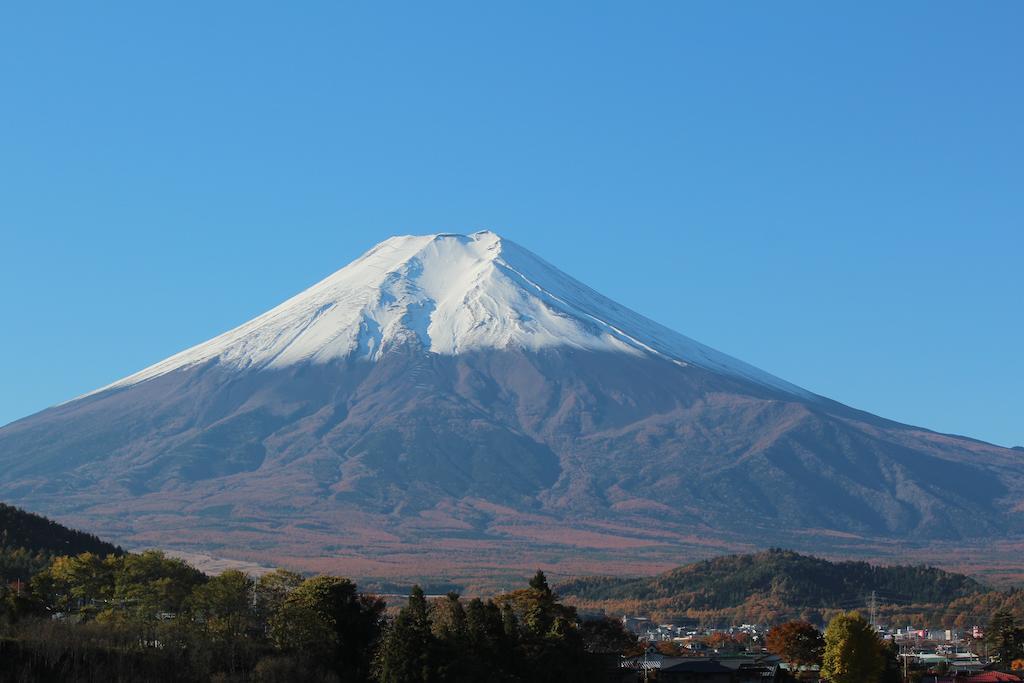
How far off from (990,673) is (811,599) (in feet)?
228

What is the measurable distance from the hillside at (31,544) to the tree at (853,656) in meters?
39.3

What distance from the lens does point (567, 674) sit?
258ft

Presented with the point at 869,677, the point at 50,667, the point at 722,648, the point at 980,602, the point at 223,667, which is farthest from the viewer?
the point at 980,602

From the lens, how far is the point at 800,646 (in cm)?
10400

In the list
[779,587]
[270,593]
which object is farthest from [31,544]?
[779,587]

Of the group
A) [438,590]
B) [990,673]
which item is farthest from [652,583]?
[990,673]

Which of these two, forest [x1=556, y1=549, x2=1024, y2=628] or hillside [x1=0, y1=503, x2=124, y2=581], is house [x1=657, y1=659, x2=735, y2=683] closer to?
hillside [x1=0, y1=503, x2=124, y2=581]

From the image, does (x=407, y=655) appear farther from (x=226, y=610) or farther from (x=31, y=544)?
(x=31, y=544)

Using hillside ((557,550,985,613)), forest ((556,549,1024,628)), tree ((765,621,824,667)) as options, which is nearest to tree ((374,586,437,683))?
tree ((765,621,824,667))

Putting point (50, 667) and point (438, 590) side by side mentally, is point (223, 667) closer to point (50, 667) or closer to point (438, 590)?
point (50, 667)

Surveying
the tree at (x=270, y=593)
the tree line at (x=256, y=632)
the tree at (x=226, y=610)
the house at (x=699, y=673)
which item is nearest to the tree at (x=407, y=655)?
the tree line at (x=256, y=632)

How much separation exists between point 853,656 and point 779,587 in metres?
77.5

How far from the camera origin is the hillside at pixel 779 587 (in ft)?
551

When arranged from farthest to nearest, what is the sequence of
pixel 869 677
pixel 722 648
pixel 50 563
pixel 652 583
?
pixel 652 583, pixel 722 648, pixel 50 563, pixel 869 677
